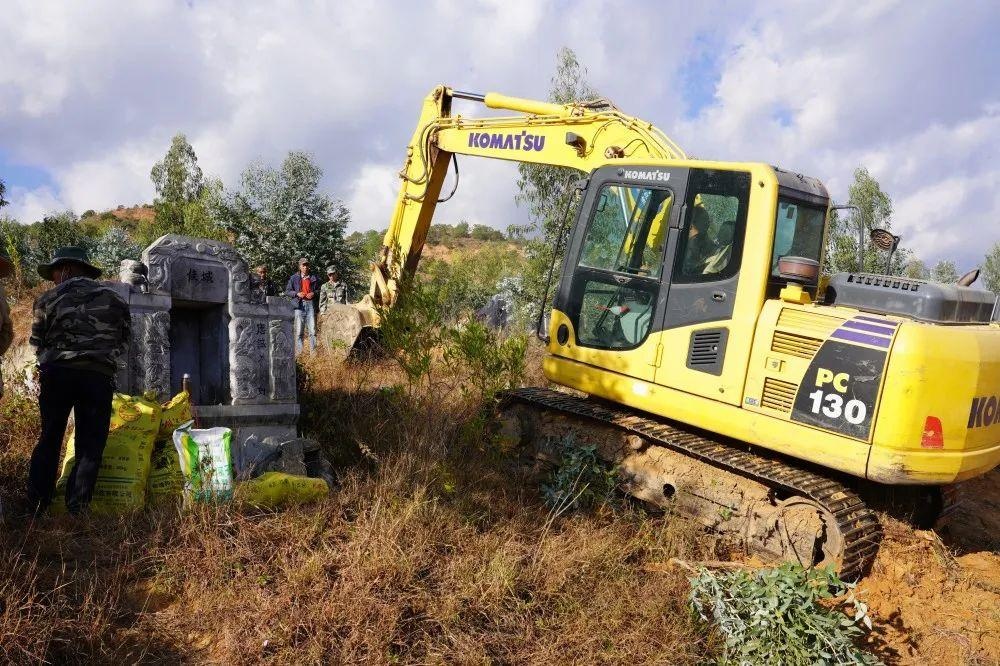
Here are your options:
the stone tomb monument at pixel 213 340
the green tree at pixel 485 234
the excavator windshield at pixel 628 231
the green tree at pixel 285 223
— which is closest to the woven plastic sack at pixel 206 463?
the stone tomb monument at pixel 213 340

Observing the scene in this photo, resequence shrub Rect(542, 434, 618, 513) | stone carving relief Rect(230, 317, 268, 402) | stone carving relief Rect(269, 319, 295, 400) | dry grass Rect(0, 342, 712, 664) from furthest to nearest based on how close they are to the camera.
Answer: stone carving relief Rect(269, 319, 295, 400) → stone carving relief Rect(230, 317, 268, 402) → shrub Rect(542, 434, 618, 513) → dry grass Rect(0, 342, 712, 664)

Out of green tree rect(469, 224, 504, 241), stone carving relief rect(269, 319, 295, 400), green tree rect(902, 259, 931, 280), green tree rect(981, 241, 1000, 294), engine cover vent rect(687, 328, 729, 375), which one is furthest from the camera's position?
green tree rect(469, 224, 504, 241)

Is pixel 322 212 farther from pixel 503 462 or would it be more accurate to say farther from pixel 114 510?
pixel 114 510

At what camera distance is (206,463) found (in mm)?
4523

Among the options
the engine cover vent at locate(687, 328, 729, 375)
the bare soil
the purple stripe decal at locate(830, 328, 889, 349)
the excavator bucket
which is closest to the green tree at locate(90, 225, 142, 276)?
the excavator bucket

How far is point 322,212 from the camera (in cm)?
1552

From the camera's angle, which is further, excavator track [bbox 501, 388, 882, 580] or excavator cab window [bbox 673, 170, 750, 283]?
excavator cab window [bbox 673, 170, 750, 283]

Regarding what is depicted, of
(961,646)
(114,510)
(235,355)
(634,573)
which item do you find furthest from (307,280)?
(961,646)

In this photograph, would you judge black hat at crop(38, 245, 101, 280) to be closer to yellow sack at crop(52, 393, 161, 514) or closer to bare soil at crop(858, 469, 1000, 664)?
Result: yellow sack at crop(52, 393, 161, 514)

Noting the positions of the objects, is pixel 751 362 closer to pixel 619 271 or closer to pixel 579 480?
pixel 619 271

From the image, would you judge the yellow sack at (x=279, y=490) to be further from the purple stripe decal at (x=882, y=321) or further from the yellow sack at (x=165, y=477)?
the purple stripe decal at (x=882, y=321)

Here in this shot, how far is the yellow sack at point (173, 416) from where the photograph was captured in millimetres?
4953

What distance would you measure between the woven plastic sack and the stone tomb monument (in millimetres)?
888

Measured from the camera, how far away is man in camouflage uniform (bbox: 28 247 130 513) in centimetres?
444
